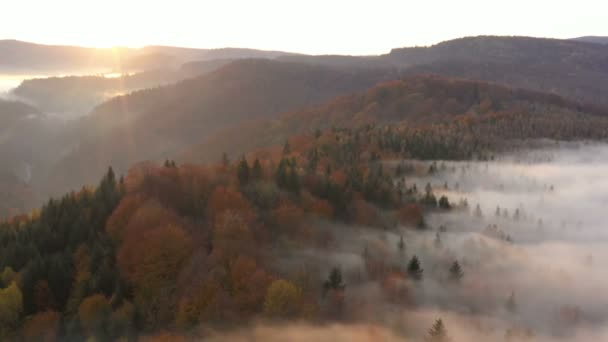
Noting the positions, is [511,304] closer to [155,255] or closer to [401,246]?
[401,246]

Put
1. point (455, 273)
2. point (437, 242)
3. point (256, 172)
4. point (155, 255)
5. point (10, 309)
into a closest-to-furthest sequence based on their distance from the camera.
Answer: point (10, 309) → point (155, 255) → point (455, 273) → point (437, 242) → point (256, 172)

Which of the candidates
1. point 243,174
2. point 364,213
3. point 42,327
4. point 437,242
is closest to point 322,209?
point 364,213

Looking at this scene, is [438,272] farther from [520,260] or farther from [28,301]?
[28,301]

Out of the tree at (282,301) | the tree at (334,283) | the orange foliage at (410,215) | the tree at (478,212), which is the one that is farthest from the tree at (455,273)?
the tree at (478,212)

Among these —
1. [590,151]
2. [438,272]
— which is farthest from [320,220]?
[590,151]

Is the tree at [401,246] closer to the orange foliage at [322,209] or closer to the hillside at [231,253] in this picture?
the hillside at [231,253]

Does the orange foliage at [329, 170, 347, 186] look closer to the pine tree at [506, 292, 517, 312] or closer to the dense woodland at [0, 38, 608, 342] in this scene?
the dense woodland at [0, 38, 608, 342]

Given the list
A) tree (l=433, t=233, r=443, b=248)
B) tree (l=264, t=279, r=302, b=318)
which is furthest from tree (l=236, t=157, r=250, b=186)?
tree (l=433, t=233, r=443, b=248)
